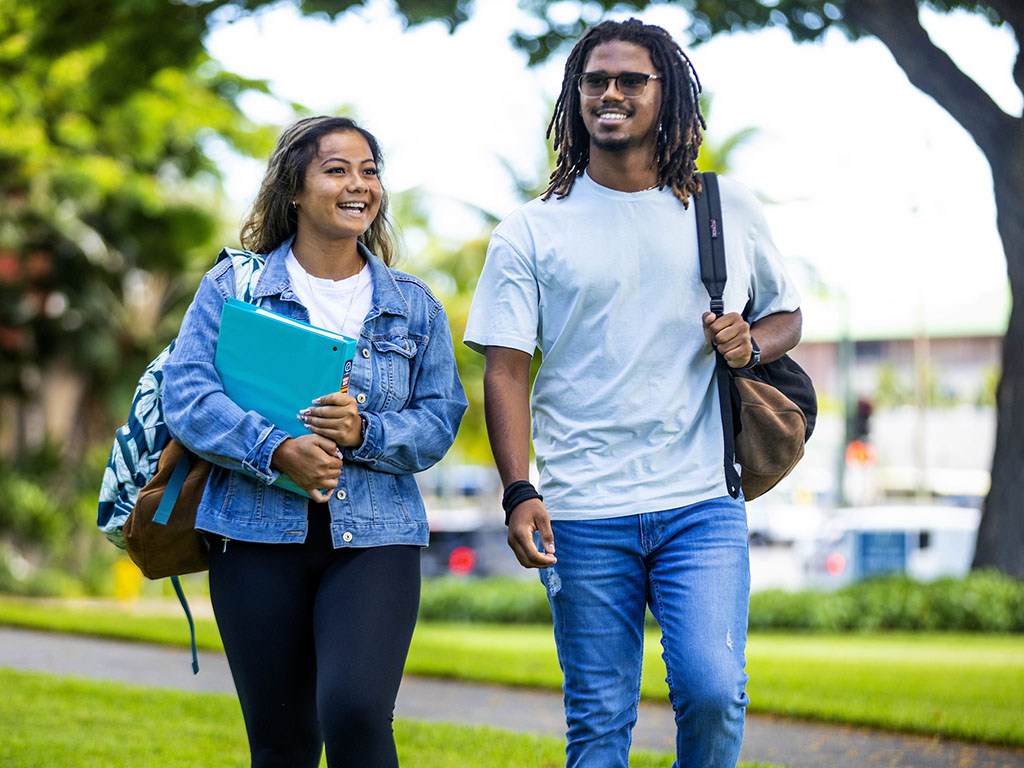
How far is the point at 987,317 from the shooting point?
58.8m

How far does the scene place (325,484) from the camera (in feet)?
10.1

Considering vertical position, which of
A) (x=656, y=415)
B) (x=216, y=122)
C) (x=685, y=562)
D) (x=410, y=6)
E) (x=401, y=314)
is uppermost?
(x=216, y=122)

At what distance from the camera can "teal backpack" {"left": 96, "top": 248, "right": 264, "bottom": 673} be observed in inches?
131

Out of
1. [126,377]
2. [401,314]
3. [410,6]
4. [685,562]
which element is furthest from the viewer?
[126,377]

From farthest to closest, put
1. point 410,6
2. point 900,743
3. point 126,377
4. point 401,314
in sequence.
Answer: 1. point 126,377
2. point 410,6
3. point 900,743
4. point 401,314

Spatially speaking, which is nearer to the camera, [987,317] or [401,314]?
[401,314]

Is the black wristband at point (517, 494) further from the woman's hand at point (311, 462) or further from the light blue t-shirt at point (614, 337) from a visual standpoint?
the woman's hand at point (311, 462)

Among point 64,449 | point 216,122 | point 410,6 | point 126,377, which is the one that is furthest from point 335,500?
point 64,449

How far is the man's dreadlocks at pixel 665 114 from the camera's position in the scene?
11.0ft

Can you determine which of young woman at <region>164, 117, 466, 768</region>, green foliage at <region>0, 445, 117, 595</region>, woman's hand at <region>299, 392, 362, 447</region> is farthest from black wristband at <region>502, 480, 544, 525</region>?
green foliage at <region>0, 445, 117, 595</region>

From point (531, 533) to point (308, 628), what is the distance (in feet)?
2.11

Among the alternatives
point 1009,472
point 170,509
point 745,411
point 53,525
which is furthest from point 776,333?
point 53,525

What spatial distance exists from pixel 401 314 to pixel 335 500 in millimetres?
551

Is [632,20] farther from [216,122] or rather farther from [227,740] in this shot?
[216,122]
